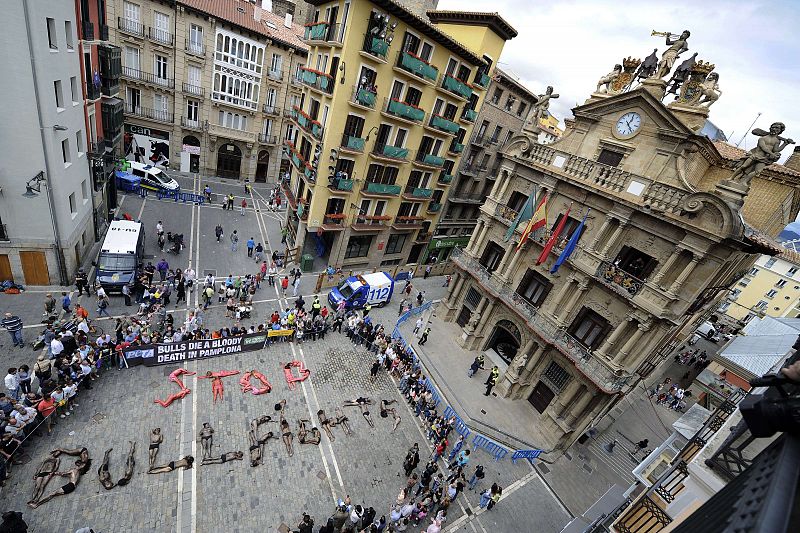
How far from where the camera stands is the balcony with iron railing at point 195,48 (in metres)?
38.9

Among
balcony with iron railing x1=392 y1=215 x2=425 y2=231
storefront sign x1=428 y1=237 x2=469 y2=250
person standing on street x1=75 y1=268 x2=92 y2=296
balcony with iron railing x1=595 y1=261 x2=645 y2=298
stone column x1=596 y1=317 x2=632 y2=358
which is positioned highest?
balcony with iron railing x1=595 y1=261 x2=645 y2=298

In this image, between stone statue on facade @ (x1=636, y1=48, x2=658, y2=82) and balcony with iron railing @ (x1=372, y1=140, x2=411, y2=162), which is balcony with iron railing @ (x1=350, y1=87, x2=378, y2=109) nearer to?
balcony with iron railing @ (x1=372, y1=140, x2=411, y2=162)

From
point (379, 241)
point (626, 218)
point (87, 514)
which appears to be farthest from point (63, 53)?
point (626, 218)

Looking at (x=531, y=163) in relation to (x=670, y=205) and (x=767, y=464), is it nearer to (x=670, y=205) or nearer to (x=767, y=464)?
(x=670, y=205)

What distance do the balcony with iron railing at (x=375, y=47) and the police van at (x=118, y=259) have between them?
70.8 ft

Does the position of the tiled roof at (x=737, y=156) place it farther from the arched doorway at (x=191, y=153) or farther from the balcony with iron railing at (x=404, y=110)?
the arched doorway at (x=191, y=153)

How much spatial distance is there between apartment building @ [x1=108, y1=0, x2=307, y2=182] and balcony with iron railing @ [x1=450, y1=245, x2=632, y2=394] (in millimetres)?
33445

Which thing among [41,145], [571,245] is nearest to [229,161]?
[41,145]

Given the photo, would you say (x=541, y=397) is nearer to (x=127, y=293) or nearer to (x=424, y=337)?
(x=424, y=337)

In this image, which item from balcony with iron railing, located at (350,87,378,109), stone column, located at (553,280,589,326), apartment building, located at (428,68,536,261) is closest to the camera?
stone column, located at (553,280,589,326)

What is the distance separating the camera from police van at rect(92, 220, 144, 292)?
23.4m

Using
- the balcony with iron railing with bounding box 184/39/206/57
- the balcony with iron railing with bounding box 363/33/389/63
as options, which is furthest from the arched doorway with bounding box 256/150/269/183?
the balcony with iron railing with bounding box 363/33/389/63

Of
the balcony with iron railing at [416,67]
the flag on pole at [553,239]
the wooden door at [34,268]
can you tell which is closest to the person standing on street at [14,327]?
the wooden door at [34,268]

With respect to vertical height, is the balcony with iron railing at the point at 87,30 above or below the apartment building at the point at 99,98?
above
